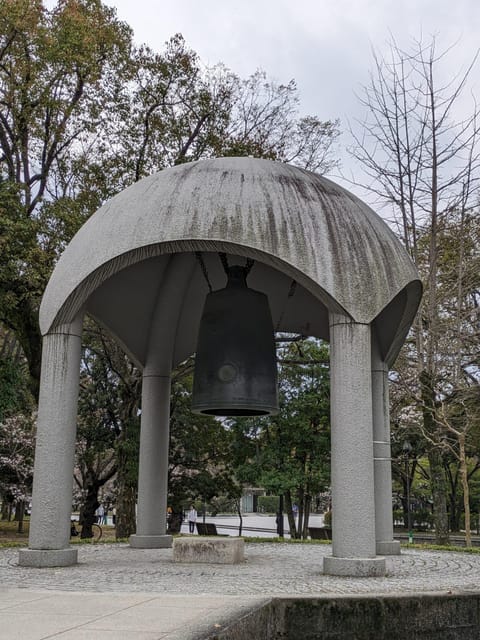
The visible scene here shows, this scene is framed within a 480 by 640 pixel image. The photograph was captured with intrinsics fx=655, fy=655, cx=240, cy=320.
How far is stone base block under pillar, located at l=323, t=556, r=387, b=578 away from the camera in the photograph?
7.73 meters

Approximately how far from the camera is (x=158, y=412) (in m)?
11.6

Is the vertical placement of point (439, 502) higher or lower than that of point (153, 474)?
lower

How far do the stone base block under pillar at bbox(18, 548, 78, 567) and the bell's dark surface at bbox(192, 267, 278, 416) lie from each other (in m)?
2.59

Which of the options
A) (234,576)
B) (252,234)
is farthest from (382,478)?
(252,234)

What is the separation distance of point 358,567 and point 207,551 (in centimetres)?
248

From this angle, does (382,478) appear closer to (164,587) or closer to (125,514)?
(164,587)

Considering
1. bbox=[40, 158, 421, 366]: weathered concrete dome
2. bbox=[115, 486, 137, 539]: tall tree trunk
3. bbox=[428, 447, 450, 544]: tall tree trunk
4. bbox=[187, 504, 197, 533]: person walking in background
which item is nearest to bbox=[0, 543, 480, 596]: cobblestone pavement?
bbox=[40, 158, 421, 366]: weathered concrete dome

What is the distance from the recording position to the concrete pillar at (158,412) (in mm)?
11414

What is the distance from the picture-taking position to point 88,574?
7.89m

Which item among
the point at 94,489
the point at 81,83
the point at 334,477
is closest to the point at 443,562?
the point at 334,477

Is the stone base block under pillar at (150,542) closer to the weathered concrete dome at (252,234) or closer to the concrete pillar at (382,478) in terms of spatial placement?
the concrete pillar at (382,478)

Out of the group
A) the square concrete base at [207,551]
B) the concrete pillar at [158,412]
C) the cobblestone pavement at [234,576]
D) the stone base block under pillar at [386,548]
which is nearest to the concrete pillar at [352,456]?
the cobblestone pavement at [234,576]

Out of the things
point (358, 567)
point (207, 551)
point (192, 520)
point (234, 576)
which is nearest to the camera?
point (358, 567)

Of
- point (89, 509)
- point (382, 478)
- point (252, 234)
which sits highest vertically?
point (252, 234)
